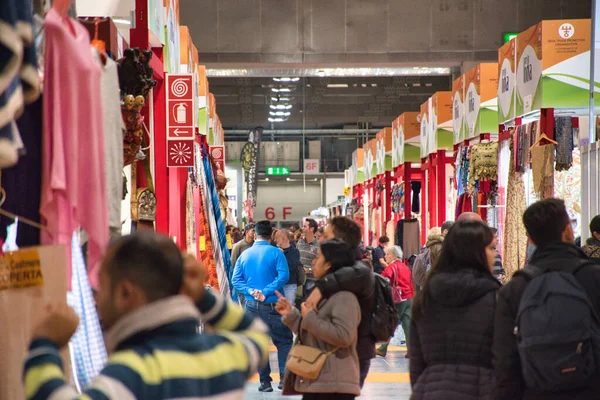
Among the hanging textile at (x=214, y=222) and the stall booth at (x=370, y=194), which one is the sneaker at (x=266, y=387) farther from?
the stall booth at (x=370, y=194)

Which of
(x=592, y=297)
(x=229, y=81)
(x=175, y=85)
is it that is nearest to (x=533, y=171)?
(x=175, y=85)

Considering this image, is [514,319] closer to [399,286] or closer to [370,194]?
[399,286]

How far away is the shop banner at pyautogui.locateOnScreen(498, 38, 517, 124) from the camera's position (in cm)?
977

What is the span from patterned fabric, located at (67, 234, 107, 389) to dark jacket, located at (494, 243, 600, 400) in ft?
5.11

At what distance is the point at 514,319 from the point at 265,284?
5256mm

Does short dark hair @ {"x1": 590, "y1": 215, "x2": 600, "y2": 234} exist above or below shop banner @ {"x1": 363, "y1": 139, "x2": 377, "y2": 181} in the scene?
below

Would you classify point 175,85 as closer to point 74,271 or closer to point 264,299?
point 264,299

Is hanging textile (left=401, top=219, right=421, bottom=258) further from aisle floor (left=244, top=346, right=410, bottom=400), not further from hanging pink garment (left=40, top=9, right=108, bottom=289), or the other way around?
hanging pink garment (left=40, top=9, right=108, bottom=289)

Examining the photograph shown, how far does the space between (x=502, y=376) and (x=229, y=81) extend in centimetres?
2485

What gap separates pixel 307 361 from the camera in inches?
182

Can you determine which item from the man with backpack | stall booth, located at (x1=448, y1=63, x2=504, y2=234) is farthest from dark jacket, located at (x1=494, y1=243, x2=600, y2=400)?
stall booth, located at (x1=448, y1=63, x2=504, y2=234)

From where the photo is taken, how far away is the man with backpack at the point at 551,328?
11.2ft

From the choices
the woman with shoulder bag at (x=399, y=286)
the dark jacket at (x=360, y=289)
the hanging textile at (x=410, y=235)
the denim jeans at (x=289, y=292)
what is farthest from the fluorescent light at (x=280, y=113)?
the dark jacket at (x=360, y=289)

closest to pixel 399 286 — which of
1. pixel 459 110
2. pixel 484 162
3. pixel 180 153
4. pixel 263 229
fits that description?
pixel 484 162
